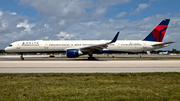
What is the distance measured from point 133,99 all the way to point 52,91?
120 inches

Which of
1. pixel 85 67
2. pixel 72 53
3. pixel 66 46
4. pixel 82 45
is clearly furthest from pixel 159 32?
pixel 85 67

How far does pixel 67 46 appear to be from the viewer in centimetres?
2939

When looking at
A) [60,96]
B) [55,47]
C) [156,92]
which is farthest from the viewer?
[55,47]

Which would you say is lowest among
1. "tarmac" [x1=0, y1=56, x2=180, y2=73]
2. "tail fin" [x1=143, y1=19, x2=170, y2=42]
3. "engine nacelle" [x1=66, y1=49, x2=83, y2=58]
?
"tarmac" [x1=0, y1=56, x2=180, y2=73]

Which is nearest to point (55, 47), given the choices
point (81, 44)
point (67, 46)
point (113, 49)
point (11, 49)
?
point (67, 46)

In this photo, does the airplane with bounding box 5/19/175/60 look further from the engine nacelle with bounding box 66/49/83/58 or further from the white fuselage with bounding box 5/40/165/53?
the engine nacelle with bounding box 66/49/83/58

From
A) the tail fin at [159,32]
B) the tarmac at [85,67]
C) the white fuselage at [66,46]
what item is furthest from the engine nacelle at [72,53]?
the tail fin at [159,32]

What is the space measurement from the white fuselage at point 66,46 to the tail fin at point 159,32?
6.33ft

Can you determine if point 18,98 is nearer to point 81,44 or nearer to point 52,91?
point 52,91

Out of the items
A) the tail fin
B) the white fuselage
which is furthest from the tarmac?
the tail fin

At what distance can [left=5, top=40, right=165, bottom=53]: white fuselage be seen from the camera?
29.4m

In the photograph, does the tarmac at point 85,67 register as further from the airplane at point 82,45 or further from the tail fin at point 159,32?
the tail fin at point 159,32

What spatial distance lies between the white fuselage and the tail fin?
6.33 ft

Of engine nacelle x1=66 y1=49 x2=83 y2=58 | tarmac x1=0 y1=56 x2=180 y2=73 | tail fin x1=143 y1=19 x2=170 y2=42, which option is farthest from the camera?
tail fin x1=143 y1=19 x2=170 y2=42
